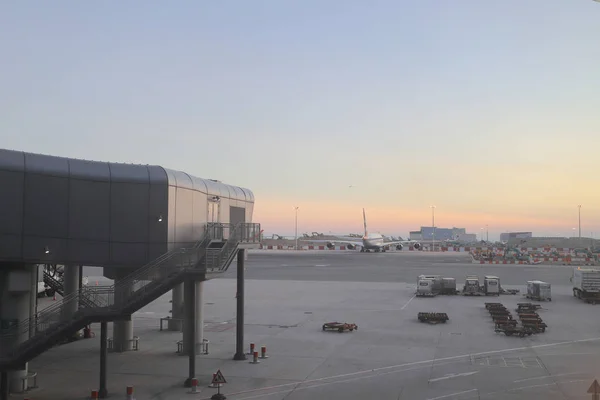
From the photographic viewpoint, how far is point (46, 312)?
25.5 metres

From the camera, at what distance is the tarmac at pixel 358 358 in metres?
25.8

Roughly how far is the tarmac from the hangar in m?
3.53

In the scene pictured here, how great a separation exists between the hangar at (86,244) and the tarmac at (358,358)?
139 inches

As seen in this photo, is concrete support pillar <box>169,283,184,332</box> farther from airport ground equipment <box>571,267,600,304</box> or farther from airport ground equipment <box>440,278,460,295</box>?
airport ground equipment <box>571,267,600,304</box>

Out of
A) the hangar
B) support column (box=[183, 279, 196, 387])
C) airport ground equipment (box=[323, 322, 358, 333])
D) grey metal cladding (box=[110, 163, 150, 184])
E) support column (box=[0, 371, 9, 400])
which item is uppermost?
grey metal cladding (box=[110, 163, 150, 184])

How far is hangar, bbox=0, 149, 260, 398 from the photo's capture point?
81.0 feet

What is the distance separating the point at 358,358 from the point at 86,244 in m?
17.0

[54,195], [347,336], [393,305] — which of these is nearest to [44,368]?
[54,195]

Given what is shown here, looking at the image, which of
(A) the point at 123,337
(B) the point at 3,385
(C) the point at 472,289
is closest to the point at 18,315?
(B) the point at 3,385

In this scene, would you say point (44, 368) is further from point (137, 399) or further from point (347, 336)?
point (347, 336)

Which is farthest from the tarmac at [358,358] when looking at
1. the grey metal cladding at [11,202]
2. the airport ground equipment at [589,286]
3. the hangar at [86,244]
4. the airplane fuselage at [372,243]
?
the airplane fuselage at [372,243]

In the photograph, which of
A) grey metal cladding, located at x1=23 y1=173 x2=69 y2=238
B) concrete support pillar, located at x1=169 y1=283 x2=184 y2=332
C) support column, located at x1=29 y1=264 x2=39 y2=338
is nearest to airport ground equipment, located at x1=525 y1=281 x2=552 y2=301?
concrete support pillar, located at x1=169 y1=283 x2=184 y2=332

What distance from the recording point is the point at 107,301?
25766 millimetres

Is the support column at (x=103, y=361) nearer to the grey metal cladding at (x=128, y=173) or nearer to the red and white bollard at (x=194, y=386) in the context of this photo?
the red and white bollard at (x=194, y=386)
